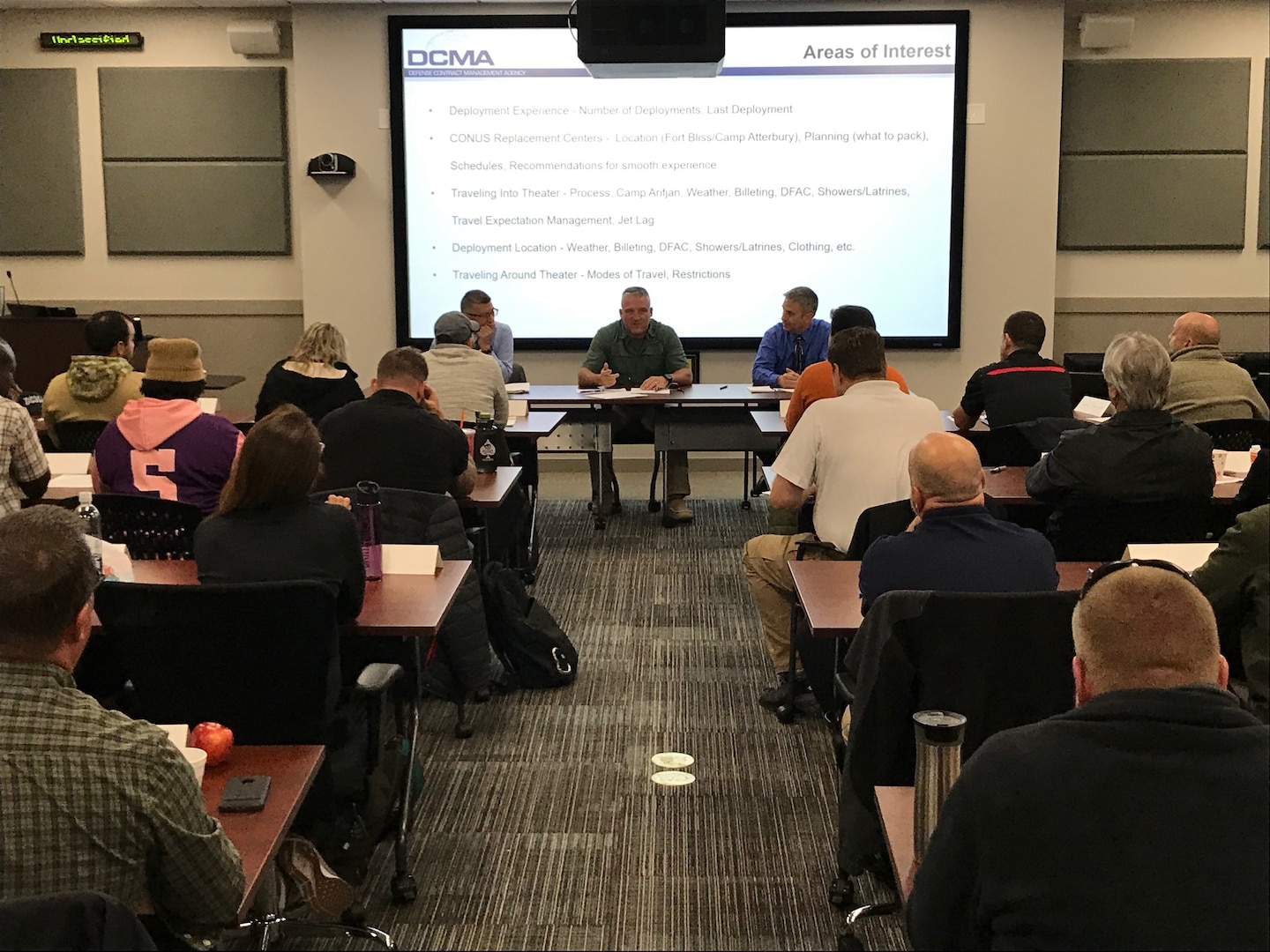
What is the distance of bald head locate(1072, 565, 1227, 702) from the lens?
1.53 m

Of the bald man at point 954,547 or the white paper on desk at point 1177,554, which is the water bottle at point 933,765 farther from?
the white paper on desk at point 1177,554

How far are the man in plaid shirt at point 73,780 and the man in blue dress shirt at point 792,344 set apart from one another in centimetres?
584

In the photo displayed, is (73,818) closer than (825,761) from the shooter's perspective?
Yes

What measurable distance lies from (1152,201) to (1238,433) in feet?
13.5

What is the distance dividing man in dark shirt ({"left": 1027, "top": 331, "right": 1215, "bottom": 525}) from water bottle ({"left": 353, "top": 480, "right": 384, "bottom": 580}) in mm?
2027

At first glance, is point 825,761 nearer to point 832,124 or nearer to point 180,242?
point 832,124

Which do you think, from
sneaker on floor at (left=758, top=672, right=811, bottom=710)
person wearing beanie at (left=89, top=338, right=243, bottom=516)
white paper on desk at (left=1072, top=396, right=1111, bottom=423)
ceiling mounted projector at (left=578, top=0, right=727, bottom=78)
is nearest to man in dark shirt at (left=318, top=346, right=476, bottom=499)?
person wearing beanie at (left=89, top=338, right=243, bottom=516)

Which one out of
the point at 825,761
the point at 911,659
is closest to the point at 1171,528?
the point at 825,761

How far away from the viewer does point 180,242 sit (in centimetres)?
885

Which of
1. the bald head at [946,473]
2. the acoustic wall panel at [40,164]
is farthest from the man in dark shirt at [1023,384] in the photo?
the acoustic wall panel at [40,164]

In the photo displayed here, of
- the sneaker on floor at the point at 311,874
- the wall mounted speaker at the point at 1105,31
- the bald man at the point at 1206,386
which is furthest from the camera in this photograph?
the wall mounted speaker at the point at 1105,31

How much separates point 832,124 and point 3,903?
26.0 feet

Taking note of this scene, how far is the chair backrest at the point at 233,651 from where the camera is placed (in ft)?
8.43

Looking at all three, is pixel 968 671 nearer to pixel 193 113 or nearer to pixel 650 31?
pixel 650 31
